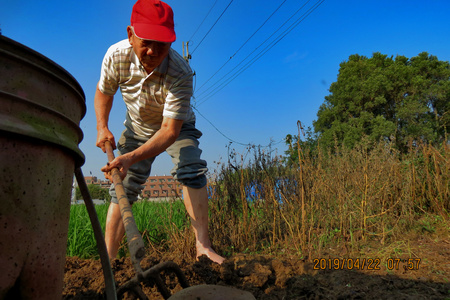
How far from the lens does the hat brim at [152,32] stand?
1979 millimetres

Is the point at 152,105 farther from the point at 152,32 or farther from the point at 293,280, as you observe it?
the point at 293,280

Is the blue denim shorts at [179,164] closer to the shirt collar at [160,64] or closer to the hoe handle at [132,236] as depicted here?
the shirt collar at [160,64]

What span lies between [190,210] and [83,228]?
2134 mm

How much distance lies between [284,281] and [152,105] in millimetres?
1726

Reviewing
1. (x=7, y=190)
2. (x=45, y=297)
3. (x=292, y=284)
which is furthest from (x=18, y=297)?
(x=292, y=284)

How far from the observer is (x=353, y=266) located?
2455mm

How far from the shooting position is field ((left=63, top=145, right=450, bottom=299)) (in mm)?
1994

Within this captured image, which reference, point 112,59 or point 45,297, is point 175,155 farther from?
point 45,297

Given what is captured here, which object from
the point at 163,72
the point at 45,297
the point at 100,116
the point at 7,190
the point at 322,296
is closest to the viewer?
the point at 7,190

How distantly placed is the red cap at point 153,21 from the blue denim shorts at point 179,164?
0.97 metres

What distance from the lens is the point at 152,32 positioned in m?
1.98
